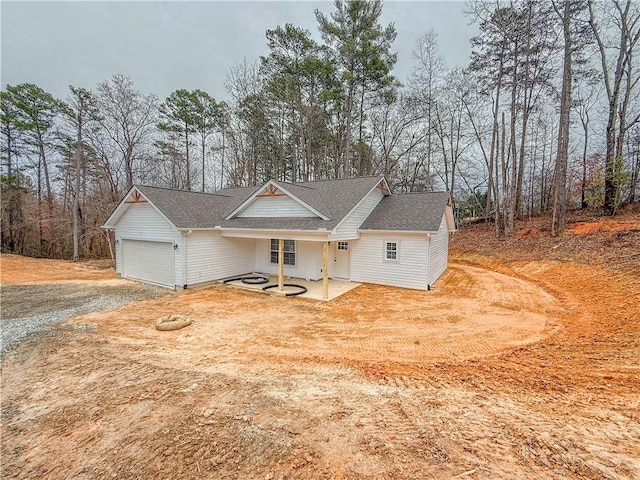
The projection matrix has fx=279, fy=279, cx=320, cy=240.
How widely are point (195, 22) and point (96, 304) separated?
15231 millimetres

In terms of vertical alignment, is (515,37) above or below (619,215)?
above

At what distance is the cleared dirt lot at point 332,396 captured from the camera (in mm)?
2678

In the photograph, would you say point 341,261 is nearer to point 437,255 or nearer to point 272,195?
point 272,195

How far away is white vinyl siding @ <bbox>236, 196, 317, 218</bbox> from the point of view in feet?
36.6

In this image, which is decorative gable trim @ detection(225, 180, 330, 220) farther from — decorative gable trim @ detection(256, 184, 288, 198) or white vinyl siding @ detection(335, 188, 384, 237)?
white vinyl siding @ detection(335, 188, 384, 237)

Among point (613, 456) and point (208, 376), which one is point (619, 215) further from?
point (208, 376)

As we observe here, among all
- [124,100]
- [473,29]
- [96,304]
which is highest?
[473,29]

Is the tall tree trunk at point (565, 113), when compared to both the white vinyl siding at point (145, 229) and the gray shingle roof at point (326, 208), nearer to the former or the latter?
the gray shingle roof at point (326, 208)

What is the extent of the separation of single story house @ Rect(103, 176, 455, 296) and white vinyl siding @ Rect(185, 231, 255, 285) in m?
0.04

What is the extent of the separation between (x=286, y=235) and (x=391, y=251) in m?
4.30

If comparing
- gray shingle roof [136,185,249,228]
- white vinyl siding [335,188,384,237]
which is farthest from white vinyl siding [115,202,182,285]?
white vinyl siding [335,188,384,237]

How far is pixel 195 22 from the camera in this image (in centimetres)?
1514

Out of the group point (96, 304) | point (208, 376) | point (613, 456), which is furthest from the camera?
point (96, 304)

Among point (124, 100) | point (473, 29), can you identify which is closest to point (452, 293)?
point (473, 29)
